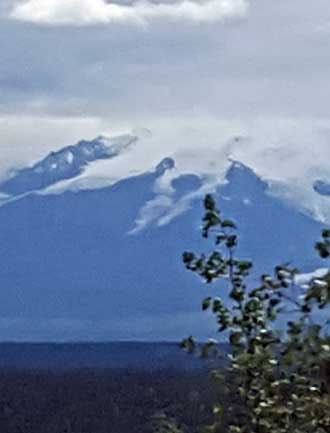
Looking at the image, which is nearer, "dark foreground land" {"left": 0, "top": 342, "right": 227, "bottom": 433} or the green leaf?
the green leaf

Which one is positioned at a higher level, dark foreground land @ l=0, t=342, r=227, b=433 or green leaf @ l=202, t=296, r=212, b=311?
dark foreground land @ l=0, t=342, r=227, b=433

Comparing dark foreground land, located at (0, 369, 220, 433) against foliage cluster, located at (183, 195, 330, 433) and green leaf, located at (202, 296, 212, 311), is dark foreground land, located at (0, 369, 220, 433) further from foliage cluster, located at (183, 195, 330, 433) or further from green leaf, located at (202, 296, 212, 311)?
green leaf, located at (202, 296, 212, 311)

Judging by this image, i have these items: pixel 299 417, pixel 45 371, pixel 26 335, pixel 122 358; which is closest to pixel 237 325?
pixel 299 417

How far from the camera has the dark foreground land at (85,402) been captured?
49750 mm

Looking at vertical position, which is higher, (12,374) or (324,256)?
(12,374)

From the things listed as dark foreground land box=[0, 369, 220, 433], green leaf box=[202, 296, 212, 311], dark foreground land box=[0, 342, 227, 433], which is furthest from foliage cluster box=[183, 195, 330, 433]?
dark foreground land box=[0, 369, 220, 433]

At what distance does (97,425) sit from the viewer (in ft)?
171

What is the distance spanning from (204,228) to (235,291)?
0.29 metres

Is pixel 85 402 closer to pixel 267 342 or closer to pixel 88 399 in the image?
pixel 88 399

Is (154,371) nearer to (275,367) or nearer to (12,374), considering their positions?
(12,374)

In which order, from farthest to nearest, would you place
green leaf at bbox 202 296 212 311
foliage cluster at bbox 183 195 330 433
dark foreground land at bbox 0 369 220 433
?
dark foreground land at bbox 0 369 220 433 → green leaf at bbox 202 296 212 311 → foliage cluster at bbox 183 195 330 433

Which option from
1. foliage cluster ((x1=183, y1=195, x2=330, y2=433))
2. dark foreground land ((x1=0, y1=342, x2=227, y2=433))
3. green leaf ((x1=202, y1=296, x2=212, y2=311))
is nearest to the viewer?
foliage cluster ((x1=183, y1=195, x2=330, y2=433))

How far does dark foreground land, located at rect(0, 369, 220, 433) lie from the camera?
163ft

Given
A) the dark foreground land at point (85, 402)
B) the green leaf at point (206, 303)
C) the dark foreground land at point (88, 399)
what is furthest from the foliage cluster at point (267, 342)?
→ the dark foreground land at point (85, 402)
